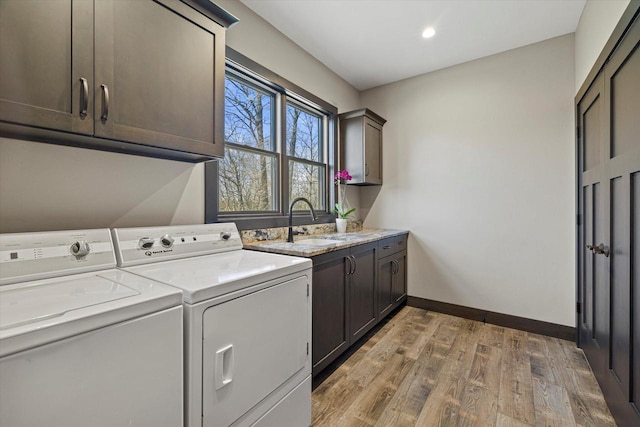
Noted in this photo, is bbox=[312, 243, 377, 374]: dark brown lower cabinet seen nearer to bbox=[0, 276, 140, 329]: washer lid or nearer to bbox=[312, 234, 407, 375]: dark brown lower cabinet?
bbox=[312, 234, 407, 375]: dark brown lower cabinet

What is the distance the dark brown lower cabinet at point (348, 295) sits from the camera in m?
1.87

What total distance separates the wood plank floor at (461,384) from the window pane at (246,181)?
54.4 inches

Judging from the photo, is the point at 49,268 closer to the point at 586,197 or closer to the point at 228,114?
the point at 228,114

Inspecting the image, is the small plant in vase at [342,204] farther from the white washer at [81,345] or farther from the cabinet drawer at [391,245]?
the white washer at [81,345]

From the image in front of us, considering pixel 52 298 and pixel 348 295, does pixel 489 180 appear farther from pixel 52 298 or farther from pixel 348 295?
pixel 52 298

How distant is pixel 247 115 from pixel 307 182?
0.95m

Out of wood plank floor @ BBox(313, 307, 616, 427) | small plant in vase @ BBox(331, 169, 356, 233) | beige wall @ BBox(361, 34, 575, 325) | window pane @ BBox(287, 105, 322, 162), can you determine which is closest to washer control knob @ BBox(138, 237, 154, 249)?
wood plank floor @ BBox(313, 307, 616, 427)

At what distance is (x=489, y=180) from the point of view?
2.84m

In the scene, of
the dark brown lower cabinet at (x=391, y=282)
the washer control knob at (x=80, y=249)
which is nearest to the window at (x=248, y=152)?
the washer control knob at (x=80, y=249)

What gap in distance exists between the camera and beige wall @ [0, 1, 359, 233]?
1196 millimetres

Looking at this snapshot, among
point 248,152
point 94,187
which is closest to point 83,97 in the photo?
point 94,187

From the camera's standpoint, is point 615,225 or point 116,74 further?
point 615,225

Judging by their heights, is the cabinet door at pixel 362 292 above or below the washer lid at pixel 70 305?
below

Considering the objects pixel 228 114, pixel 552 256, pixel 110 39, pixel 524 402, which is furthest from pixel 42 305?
pixel 552 256
